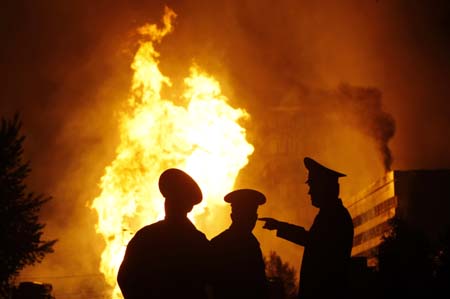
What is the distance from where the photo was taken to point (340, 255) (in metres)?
5.17

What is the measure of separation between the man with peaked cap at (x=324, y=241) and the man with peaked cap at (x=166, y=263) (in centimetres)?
142

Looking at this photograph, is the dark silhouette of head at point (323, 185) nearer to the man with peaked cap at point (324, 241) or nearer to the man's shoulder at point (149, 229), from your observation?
the man with peaked cap at point (324, 241)

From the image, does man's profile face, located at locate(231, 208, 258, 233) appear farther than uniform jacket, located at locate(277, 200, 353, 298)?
Yes

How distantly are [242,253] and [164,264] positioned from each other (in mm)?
1510

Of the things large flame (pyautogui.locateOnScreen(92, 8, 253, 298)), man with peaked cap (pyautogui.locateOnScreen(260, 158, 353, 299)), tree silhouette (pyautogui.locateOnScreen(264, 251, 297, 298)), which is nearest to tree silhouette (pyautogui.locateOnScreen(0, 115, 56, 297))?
large flame (pyautogui.locateOnScreen(92, 8, 253, 298))

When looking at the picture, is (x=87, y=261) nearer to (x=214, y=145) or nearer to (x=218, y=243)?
(x=214, y=145)

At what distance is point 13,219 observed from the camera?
18953 millimetres

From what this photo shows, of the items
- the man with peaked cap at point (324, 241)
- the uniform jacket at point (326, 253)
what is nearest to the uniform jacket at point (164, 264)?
the man with peaked cap at point (324, 241)

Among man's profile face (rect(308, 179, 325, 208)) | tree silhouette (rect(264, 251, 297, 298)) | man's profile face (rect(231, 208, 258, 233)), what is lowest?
man's profile face (rect(231, 208, 258, 233))

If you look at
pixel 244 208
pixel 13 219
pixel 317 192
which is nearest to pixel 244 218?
pixel 244 208

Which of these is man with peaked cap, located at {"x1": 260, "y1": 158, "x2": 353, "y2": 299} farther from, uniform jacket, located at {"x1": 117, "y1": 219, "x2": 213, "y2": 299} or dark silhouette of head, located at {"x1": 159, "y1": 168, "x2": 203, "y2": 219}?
uniform jacket, located at {"x1": 117, "y1": 219, "x2": 213, "y2": 299}

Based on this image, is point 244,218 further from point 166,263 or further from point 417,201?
point 417,201

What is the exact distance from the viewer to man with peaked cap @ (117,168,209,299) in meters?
3.67

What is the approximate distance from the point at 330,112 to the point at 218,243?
267ft
